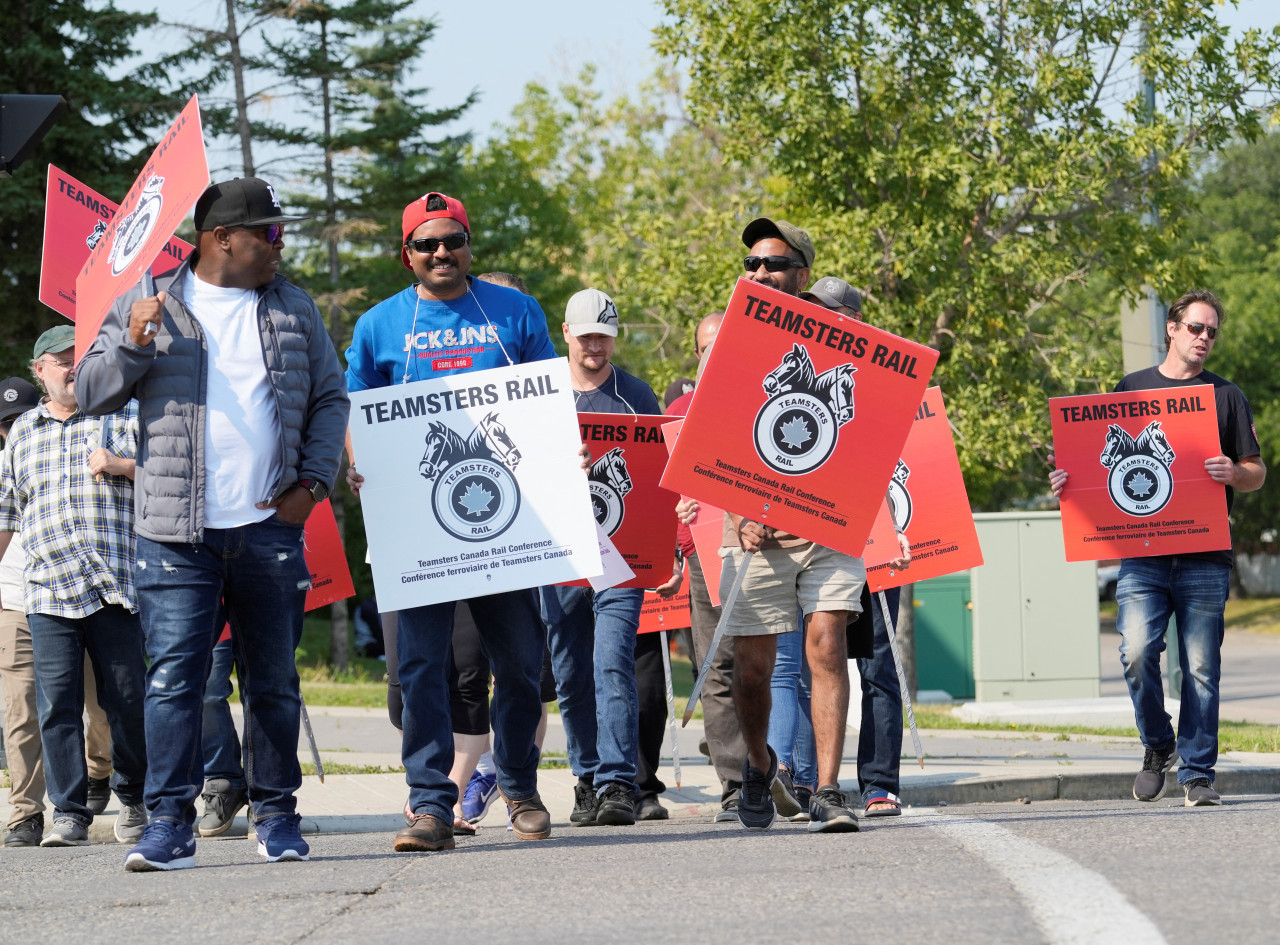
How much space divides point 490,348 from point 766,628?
1.48 metres

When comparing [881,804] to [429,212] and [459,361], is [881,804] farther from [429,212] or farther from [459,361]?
[429,212]

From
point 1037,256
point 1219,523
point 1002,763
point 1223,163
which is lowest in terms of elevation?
point 1002,763

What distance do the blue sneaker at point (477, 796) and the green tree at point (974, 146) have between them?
36.2 feet

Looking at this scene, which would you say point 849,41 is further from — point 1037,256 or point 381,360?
point 381,360

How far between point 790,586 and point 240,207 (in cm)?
245

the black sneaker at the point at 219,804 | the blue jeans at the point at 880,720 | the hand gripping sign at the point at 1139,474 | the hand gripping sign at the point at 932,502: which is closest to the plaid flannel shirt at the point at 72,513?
the black sneaker at the point at 219,804

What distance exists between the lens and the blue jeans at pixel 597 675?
6.86 metres

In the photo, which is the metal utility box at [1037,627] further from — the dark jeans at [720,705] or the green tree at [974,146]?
the dark jeans at [720,705]

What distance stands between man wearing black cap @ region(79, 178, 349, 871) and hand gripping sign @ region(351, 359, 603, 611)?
0.90ft

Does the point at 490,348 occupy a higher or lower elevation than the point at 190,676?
higher

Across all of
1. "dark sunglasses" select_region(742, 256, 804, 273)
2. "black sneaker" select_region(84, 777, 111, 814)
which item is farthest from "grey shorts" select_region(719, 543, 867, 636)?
"black sneaker" select_region(84, 777, 111, 814)

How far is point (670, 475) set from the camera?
609cm

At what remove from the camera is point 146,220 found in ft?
17.9

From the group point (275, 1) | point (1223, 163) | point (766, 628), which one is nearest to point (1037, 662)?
point (766, 628)
